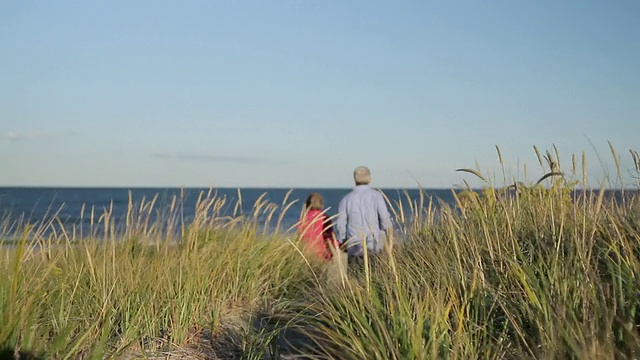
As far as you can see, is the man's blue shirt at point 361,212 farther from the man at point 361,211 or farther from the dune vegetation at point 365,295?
the dune vegetation at point 365,295

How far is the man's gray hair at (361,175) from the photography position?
9941 millimetres

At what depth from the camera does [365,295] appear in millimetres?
5035

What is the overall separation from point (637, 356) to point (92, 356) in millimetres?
2826

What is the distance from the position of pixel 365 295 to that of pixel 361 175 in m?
4.97

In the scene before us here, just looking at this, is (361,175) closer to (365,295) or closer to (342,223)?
(342,223)

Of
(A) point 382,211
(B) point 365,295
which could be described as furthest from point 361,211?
(B) point 365,295

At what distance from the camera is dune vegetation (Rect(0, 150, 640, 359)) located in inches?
177

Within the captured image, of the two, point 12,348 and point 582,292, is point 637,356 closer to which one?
point 582,292

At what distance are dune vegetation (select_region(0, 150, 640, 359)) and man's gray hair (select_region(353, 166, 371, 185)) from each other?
1.29 m

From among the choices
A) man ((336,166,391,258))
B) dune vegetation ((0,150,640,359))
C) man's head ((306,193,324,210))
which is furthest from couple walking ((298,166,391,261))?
man's head ((306,193,324,210))

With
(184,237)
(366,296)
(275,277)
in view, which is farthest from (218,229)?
(366,296)

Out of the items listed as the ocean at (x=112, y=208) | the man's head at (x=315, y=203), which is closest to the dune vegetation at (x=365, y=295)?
the ocean at (x=112, y=208)

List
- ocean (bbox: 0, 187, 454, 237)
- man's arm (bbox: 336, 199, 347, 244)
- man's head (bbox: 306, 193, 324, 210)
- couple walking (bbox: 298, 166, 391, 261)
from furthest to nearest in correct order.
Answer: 1. man's head (bbox: 306, 193, 324, 210)
2. man's arm (bbox: 336, 199, 347, 244)
3. couple walking (bbox: 298, 166, 391, 261)
4. ocean (bbox: 0, 187, 454, 237)

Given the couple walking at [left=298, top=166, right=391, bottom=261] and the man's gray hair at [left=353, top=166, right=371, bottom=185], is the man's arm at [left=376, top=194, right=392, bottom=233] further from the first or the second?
the man's gray hair at [left=353, top=166, right=371, bottom=185]
